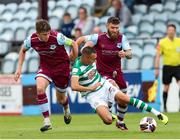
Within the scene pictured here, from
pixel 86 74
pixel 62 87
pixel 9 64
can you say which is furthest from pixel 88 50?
pixel 9 64

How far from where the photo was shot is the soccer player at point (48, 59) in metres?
15.1

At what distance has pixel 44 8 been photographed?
75.2ft

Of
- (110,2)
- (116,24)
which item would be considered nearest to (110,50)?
(116,24)

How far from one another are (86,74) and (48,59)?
4.04ft

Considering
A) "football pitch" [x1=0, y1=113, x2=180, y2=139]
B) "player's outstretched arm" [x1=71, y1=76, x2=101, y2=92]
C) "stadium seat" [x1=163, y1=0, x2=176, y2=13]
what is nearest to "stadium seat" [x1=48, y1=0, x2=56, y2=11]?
"stadium seat" [x1=163, y1=0, x2=176, y2=13]

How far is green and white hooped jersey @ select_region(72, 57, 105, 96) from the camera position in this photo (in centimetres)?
1466

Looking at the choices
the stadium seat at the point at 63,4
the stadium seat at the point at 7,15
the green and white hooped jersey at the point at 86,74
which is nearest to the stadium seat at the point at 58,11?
the stadium seat at the point at 63,4

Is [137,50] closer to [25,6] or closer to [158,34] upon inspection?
[158,34]

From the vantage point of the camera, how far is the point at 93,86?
1468cm

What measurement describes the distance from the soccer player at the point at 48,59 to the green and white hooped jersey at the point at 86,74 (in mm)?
747

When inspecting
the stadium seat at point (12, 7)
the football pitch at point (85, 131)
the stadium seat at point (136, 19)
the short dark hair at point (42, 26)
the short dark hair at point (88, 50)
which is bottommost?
the football pitch at point (85, 131)

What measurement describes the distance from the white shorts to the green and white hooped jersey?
9 cm

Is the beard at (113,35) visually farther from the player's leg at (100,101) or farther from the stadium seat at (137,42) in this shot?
the stadium seat at (137,42)

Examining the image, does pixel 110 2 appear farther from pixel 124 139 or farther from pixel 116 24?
pixel 124 139
